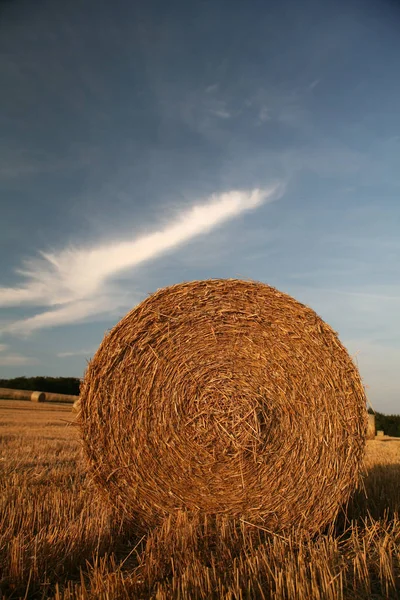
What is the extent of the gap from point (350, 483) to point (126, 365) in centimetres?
208

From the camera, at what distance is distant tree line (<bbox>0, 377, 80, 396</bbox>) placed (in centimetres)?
3791

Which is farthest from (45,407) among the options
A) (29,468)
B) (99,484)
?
(99,484)

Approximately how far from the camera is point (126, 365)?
422 centimetres


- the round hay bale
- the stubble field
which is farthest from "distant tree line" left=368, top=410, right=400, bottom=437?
the round hay bale

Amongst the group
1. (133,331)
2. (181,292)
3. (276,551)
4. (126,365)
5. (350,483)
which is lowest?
(276,551)

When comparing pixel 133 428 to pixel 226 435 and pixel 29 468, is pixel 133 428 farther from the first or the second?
pixel 29 468

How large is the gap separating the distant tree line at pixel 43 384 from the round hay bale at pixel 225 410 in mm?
35110

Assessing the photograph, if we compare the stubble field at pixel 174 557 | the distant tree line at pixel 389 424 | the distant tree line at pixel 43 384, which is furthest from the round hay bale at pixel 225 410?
the distant tree line at pixel 43 384

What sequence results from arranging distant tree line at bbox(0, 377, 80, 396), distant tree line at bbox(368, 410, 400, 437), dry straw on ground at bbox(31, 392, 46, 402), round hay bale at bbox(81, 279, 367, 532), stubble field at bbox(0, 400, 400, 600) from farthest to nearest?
1. distant tree line at bbox(0, 377, 80, 396)
2. dry straw on ground at bbox(31, 392, 46, 402)
3. distant tree line at bbox(368, 410, 400, 437)
4. round hay bale at bbox(81, 279, 367, 532)
5. stubble field at bbox(0, 400, 400, 600)

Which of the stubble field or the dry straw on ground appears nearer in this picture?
the stubble field

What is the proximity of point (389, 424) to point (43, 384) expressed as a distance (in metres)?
26.1

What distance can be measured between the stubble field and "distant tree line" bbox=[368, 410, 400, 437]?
64.7ft

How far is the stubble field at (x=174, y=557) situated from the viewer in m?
2.53

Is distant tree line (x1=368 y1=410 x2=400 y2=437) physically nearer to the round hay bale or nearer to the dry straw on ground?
the dry straw on ground
